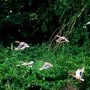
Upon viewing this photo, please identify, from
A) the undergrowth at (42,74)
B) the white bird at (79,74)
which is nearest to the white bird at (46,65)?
the undergrowth at (42,74)

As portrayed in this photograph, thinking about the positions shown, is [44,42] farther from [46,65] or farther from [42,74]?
[42,74]

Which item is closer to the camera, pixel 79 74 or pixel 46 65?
pixel 79 74

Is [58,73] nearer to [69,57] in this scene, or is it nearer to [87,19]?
[69,57]

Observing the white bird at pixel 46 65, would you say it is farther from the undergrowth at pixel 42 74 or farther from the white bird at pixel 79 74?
the white bird at pixel 79 74

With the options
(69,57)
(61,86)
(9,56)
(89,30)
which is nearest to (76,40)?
(89,30)

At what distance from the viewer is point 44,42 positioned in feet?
14.6

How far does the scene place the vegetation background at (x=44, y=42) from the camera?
3.04 metres

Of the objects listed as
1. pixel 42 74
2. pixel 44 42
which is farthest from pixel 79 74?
pixel 44 42

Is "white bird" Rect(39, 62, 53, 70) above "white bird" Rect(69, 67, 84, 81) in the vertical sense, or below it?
above

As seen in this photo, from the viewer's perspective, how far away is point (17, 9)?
487 cm

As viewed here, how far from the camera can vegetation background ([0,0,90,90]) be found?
304 cm

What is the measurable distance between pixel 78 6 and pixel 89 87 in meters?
1.27

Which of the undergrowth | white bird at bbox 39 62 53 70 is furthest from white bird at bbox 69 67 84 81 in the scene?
white bird at bbox 39 62 53 70

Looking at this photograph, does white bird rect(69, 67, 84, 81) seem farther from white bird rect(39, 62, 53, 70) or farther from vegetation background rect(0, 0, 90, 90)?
white bird rect(39, 62, 53, 70)
